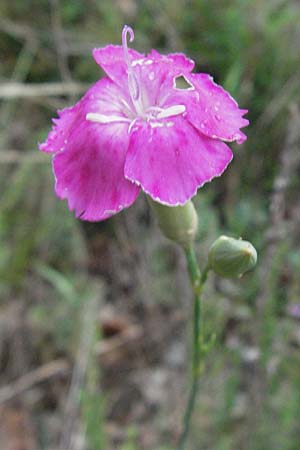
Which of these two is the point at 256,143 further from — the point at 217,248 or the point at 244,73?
the point at 217,248

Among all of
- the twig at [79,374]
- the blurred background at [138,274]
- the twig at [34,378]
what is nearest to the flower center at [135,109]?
the blurred background at [138,274]

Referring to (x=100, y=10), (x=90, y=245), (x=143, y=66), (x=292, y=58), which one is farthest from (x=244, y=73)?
(x=143, y=66)

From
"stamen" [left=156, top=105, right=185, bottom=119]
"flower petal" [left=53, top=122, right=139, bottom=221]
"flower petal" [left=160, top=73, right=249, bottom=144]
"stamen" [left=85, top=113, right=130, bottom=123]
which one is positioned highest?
"flower petal" [left=160, top=73, right=249, bottom=144]

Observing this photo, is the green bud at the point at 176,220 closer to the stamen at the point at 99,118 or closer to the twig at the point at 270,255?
the stamen at the point at 99,118

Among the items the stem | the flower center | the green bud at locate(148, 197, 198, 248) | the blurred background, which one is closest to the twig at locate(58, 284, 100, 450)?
the blurred background

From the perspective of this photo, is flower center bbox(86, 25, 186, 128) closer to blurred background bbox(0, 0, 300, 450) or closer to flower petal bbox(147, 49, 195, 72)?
flower petal bbox(147, 49, 195, 72)

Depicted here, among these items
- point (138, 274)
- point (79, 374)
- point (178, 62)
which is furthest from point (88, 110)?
point (138, 274)
